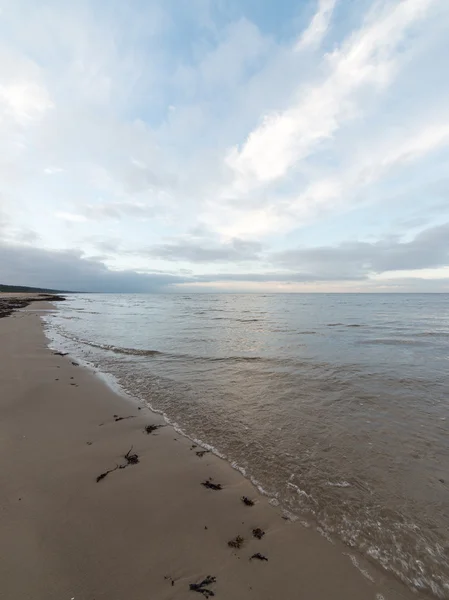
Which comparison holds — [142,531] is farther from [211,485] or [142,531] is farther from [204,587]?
[211,485]

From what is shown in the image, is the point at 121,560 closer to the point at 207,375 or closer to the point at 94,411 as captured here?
the point at 94,411

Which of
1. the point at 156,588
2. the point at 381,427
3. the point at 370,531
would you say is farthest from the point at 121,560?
the point at 381,427

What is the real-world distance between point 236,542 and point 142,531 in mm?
1057

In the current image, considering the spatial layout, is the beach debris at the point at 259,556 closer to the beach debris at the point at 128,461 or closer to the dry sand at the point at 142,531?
the dry sand at the point at 142,531

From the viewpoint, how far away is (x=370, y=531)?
10.7ft

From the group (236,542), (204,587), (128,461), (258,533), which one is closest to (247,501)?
(258,533)

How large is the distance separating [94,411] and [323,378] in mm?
7031

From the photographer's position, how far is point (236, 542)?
2.97 metres

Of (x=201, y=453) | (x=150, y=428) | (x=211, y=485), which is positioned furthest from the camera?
(x=150, y=428)

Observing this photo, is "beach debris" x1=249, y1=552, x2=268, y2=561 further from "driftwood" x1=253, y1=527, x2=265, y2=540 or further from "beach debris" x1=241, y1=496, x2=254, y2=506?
"beach debris" x1=241, y1=496, x2=254, y2=506

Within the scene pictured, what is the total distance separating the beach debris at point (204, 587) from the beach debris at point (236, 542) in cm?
44

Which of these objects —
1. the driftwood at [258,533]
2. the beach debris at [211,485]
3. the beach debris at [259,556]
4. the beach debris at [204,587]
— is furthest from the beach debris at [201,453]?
the beach debris at [204,587]

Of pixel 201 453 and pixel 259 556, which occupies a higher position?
pixel 259 556

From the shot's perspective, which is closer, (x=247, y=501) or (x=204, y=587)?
(x=204, y=587)
